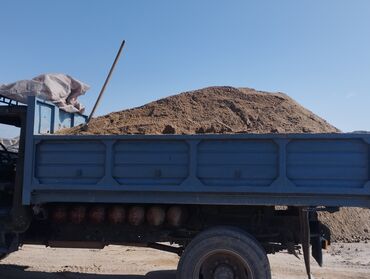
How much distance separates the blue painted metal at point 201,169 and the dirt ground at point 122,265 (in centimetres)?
193

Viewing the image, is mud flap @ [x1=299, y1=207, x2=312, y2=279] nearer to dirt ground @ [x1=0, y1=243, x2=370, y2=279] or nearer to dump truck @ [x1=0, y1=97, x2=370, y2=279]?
dump truck @ [x1=0, y1=97, x2=370, y2=279]

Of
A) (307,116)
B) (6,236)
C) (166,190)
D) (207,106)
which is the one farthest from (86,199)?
(307,116)

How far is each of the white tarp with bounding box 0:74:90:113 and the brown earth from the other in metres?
0.64

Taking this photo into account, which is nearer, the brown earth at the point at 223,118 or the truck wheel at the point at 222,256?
the truck wheel at the point at 222,256

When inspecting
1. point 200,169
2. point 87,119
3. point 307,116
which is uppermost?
point 307,116

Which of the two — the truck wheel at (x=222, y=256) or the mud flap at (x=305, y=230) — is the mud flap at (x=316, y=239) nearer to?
the mud flap at (x=305, y=230)

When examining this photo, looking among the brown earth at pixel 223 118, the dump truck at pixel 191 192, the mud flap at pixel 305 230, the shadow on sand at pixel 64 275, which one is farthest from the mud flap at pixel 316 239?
the shadow on sand at pixel 64 275

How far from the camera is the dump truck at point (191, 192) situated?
5277 mm

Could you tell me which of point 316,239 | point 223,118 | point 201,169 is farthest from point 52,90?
point 316,239

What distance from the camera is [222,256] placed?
540cm

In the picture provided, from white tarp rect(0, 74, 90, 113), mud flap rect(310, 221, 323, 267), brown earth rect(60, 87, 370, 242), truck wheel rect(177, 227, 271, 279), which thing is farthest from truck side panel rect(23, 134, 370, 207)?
white tarp rect(0, 74, 90, 113)

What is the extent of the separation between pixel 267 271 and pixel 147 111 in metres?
3.53

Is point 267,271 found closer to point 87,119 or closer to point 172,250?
point 172,250

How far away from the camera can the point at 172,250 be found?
20.0ft
